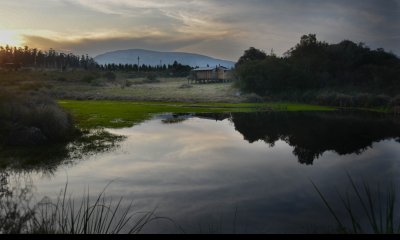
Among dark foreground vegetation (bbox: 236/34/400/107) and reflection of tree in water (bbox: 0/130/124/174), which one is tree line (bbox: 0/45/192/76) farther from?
reflection of tree in water (bbox: 0/130/124/174)

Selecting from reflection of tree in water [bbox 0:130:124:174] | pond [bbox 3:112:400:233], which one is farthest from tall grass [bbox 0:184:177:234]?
reflection of tree in water [bbox 0:130:124:174]

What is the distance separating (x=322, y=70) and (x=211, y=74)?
3232cm

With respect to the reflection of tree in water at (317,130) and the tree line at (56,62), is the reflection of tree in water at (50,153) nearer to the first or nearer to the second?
the reflection of tree in water at (317,130)

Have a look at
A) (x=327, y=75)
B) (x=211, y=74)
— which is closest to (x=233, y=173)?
(x=327, y=75)

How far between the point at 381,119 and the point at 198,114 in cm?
1767

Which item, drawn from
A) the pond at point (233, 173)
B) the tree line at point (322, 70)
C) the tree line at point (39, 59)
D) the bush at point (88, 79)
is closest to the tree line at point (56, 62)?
the tree line at point (39, 59)

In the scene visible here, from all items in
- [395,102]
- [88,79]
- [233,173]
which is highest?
[88,79]

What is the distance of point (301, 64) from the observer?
2736 inches

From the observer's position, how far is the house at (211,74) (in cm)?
9452

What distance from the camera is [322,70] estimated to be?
6950 centimetres

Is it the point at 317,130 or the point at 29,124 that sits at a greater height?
the point at 29,124

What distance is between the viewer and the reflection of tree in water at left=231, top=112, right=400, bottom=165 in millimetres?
24094

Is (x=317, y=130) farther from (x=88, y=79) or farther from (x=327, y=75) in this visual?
(x=88, y=79)
